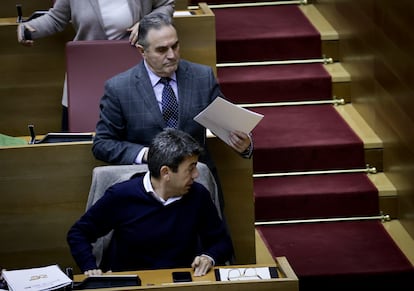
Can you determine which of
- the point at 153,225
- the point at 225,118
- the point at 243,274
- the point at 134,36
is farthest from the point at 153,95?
the point at 243,274

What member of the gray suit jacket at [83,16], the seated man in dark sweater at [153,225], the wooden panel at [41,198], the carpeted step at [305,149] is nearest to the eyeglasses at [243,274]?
Result: the seated man in dark sweater at [153,225]

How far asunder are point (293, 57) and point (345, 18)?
1.12 ft

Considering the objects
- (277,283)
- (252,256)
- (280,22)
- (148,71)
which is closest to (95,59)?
(148,71)

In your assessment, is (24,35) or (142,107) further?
(24,35)

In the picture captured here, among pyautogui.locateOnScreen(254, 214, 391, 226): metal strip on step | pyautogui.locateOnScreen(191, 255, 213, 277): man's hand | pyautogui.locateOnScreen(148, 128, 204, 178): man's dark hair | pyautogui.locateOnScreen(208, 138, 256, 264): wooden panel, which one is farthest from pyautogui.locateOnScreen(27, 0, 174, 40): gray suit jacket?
pyautogui.locateOnScreen(191, 255, 213, 277): man's hand

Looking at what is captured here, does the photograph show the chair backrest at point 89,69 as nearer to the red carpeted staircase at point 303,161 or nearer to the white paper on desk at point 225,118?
the red carpeted staircase at point 303,161

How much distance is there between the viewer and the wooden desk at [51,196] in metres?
4.05

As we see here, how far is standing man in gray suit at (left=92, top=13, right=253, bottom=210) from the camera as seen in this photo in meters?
4.03

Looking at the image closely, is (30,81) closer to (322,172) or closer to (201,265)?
(322,172)

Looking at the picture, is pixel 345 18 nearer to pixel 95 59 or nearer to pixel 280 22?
pixel 280 22

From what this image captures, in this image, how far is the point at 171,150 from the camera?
3572 millimetres

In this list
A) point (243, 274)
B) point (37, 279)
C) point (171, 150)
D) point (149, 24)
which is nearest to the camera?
point (37, 279)

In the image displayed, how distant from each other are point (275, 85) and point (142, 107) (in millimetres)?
1633

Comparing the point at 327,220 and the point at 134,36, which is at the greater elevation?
the point at 134,36
